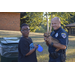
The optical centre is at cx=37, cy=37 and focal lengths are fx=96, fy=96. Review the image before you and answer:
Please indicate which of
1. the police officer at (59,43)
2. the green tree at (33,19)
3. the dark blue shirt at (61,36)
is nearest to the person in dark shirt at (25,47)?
the police officer at (59,43)

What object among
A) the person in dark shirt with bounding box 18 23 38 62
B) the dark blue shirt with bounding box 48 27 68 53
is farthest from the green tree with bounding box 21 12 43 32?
the dark blue shirt with bounding box 48 27 68 53

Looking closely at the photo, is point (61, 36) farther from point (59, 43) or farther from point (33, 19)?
point (33, 19)

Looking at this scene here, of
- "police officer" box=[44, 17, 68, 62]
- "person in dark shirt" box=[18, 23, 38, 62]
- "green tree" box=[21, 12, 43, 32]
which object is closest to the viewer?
"police officer" box=[44, 17, 68, 62]

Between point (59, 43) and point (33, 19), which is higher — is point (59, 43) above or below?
below

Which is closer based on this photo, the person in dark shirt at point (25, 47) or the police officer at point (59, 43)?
the police officer at point (59, 43)

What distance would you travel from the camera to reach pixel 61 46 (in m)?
1.93

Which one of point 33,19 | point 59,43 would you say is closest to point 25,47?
point 59,43

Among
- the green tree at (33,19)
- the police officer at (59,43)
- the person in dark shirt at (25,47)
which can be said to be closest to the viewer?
the police officer at (59,43)

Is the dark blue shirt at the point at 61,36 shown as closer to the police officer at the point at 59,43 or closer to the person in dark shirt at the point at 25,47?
the police officer at the point at 59,43

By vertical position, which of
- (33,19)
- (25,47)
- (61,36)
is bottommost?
(25,47)

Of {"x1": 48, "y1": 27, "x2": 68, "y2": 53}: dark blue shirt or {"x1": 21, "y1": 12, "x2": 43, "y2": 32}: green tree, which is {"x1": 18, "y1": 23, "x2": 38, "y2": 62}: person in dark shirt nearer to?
{"x1": 48, "y1": 27, "x2": 68, "y2": 53}: dark blue shirt

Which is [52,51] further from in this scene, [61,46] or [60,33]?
[60,33]
